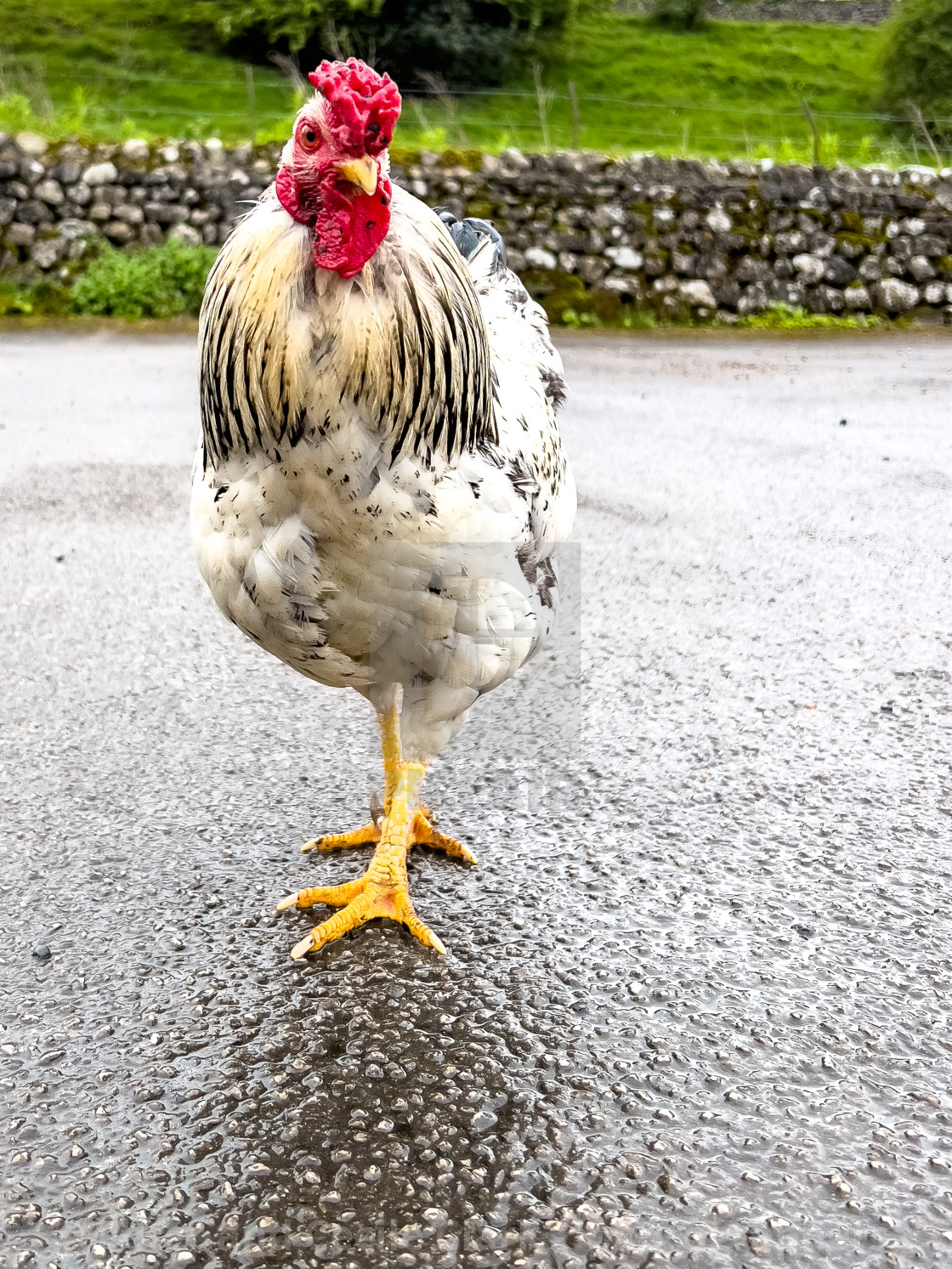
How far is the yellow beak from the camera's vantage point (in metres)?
2.01

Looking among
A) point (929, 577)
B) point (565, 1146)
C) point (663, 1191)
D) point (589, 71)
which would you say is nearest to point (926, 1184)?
point (663, 1191)

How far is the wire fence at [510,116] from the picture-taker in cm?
1805

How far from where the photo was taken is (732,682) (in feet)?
13.6

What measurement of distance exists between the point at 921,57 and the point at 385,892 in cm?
3979

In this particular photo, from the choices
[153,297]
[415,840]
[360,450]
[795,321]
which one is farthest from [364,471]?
[795,321]

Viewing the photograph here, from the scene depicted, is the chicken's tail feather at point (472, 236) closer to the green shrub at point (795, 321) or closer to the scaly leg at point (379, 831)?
the scaly leg at point (379, 831)

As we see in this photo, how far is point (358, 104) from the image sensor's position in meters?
2.02

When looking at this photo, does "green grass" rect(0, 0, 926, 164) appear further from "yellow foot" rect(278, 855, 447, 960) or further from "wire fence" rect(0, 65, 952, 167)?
"yellow foot" rect(278, 855, 447, 960)

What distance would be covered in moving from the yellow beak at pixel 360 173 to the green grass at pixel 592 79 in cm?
2132

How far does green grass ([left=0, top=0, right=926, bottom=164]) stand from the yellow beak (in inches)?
839

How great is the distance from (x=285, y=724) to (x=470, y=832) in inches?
35.9

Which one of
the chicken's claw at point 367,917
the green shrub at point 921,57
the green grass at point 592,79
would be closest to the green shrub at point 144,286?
the green grass at point 592,79

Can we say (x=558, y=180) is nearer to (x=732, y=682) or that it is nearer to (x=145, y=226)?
(x=145, y=226)

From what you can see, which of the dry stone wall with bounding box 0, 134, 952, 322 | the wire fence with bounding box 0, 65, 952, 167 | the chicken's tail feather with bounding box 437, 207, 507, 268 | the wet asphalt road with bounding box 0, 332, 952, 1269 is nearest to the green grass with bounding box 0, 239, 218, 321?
the dry stone wall with bounding box 0, 134, 952, 322
